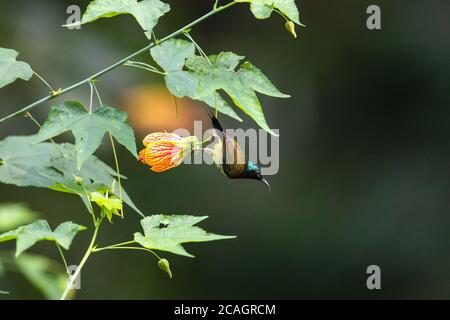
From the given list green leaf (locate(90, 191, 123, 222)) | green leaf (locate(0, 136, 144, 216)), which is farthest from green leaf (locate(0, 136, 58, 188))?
green leaf (locate(90, 191, 123, 222))

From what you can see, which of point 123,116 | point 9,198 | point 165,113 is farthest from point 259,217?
point 123,116

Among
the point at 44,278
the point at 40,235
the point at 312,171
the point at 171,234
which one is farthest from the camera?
the point at 312,171

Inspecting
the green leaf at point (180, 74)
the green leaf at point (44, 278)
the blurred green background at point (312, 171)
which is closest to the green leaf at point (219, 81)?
the green leaf at point (180, 74)

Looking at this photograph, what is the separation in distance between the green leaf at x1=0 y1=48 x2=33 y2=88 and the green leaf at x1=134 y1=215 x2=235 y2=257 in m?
0.28

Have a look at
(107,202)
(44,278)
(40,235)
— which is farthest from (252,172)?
(44,278)

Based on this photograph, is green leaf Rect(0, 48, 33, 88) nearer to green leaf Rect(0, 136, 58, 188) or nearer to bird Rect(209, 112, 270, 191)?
green leaf Rect(0, 136, 58, 188)

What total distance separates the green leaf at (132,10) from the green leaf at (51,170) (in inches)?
10.0

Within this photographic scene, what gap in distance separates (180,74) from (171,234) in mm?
232

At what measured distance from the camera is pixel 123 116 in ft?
3.73

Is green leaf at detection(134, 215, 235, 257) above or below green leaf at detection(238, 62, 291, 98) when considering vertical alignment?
below

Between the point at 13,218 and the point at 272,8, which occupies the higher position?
the point at 272,8

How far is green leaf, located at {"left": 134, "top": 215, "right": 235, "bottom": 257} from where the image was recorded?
3.52 ft

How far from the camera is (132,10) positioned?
3.74 feet

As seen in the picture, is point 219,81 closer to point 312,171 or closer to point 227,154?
point 227,154
